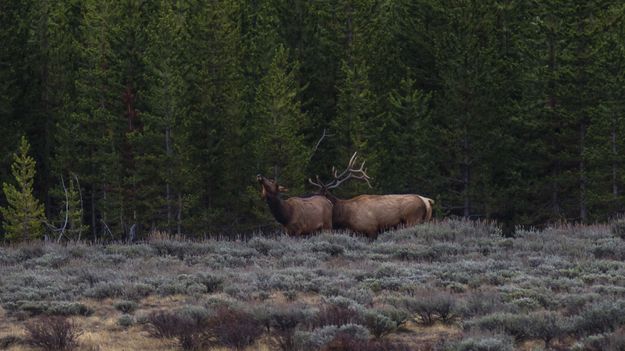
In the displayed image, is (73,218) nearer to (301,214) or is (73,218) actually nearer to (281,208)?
(281,208)

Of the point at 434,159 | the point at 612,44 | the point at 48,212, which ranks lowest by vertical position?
the point at 48,212

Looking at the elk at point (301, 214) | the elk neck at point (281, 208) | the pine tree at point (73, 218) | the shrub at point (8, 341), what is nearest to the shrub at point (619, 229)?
the elk at point (301, 214)

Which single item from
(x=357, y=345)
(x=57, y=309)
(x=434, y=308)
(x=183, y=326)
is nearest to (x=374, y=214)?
(x=434, y=308)

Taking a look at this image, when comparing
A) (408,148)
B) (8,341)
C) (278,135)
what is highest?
(278,135)

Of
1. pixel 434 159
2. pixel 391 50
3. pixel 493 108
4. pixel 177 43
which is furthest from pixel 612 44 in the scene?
pixel 177 43

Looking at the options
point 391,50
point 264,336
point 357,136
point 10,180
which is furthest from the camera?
point 391,50

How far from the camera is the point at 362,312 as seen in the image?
1043cm

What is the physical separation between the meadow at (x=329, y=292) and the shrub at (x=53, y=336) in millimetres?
18

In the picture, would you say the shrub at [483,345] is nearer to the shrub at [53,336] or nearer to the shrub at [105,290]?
the shrub at [53,336]

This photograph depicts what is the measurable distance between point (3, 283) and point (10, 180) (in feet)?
85.0

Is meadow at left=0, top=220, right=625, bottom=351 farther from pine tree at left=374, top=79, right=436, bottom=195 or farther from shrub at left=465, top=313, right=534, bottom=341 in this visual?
pine tree at left=374, top=79, right=436, bottom=195

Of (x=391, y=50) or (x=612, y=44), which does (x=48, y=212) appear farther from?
(x=612, y=44)

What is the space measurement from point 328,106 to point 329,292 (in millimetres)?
28538

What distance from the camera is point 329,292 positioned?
12312 millimetres
